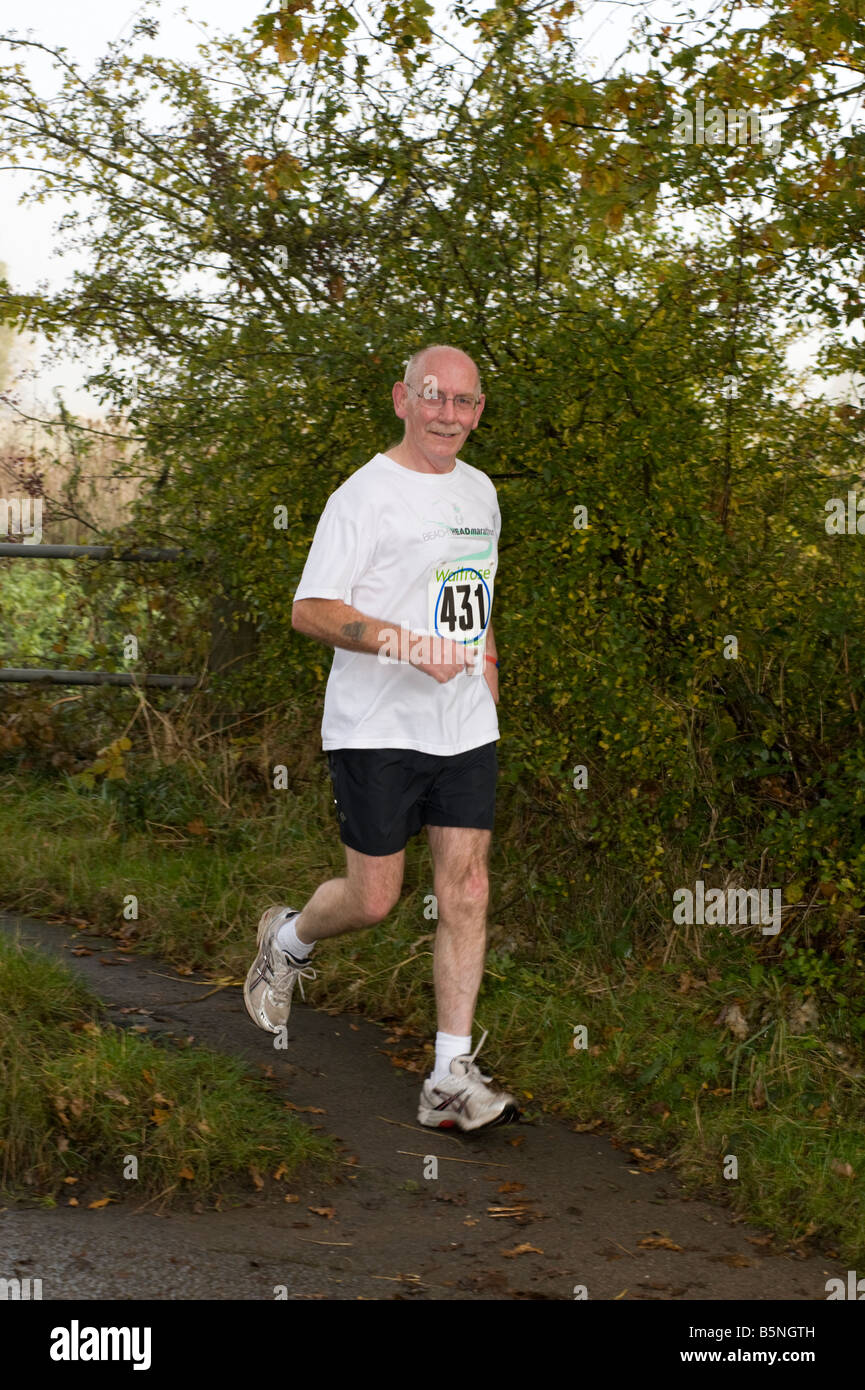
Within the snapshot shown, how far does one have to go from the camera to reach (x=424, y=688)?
191 inches

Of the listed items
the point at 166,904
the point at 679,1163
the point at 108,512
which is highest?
the point at 108,512

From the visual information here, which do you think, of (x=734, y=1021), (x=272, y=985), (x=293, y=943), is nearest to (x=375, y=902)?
(x=293, y=943)

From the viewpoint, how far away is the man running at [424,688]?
476 cm

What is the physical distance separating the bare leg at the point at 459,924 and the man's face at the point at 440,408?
47.0 inches

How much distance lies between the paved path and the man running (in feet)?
0.76

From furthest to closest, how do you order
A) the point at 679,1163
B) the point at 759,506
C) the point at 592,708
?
the point at 759,506, the point at 592,708, the point at 679,1163

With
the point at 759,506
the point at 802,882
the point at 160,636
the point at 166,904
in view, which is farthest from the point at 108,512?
the point at 802,882

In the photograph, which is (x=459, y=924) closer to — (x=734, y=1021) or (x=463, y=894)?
(x=463, y=894)

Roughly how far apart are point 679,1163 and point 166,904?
269 cm

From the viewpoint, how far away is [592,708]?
5613 mm

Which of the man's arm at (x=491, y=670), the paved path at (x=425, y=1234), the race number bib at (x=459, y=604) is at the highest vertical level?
the race number bib at (x=459, y=604)

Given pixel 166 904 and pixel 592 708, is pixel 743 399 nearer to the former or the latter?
pixel 592 708

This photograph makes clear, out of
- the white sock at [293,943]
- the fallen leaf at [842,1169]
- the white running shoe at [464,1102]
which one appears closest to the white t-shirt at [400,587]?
the white sock at [293,943]

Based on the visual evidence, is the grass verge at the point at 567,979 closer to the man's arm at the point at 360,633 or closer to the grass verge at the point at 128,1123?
the grass verge at the point at 128,1123
